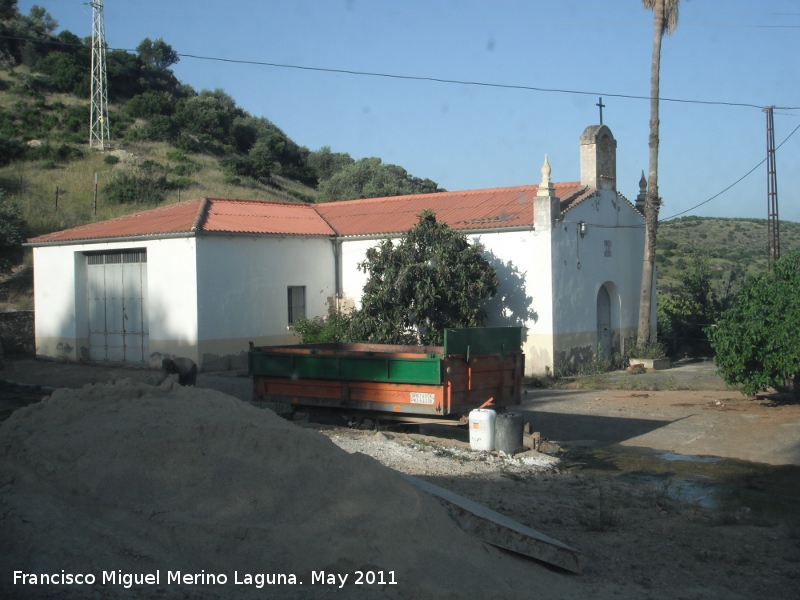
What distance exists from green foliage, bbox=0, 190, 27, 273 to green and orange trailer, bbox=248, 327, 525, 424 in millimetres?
19860

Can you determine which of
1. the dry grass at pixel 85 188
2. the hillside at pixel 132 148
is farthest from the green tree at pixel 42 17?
the dry grass at pixel 85 188

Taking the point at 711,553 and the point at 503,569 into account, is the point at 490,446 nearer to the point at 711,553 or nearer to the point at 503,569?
the point at 711,553

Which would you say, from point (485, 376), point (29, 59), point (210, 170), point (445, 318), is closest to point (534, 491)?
point (485, 376)

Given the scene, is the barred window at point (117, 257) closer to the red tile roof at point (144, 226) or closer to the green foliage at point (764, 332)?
the red tile roof at point (144, 226)

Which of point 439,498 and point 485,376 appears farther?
point 485,376

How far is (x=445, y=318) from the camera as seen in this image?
19.4 metres

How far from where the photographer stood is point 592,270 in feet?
73.0

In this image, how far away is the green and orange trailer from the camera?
36.4ft

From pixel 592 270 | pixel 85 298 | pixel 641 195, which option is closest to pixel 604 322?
pixel 592 270

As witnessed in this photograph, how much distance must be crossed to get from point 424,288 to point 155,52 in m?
60.3

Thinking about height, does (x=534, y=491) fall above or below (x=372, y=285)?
below

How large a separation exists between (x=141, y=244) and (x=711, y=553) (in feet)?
59.4

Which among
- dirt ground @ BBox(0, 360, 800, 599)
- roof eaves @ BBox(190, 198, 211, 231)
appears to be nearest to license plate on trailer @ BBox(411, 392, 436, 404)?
dirt ground @ BBox(0, 360, 800, 599)

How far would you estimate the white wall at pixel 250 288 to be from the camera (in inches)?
794
